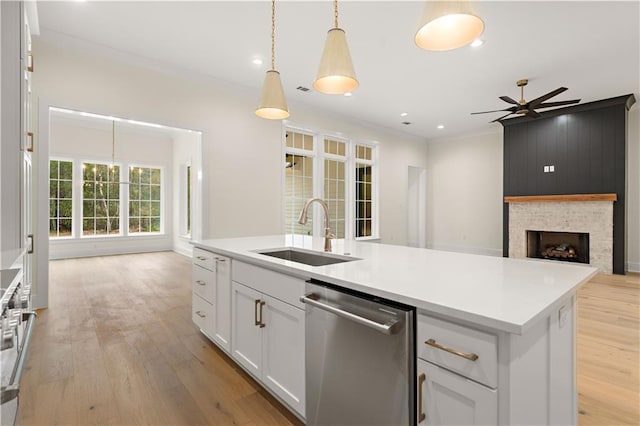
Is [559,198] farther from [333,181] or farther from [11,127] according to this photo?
[11,127]

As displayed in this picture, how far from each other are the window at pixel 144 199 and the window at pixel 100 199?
303mm

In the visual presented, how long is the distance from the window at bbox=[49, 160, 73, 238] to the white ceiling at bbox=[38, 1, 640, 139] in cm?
475

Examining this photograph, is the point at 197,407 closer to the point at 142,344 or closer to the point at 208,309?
the point at 208,309

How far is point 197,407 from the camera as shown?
1.84 metres

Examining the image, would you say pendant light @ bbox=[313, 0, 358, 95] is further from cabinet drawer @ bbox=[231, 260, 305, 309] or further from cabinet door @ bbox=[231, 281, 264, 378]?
cabinet door @ bbox=[231, 281, 264, 378]

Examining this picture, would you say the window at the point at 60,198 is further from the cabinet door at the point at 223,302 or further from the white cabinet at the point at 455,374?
the white cabinet at the point at 455,374

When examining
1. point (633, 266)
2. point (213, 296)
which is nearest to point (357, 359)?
point (213, 296)

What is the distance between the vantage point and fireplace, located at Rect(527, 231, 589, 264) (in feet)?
19.9

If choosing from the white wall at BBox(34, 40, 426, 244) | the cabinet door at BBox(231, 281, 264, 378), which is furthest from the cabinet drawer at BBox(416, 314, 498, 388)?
the white wall at BBox(34, 40, 426, 244)

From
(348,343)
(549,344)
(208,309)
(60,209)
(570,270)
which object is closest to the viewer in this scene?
(549,344)

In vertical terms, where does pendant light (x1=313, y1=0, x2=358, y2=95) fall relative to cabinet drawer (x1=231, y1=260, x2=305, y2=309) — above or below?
above

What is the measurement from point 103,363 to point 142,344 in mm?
337

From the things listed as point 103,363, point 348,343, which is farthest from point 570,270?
point 103,363

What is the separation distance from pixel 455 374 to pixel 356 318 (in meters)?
0.38
